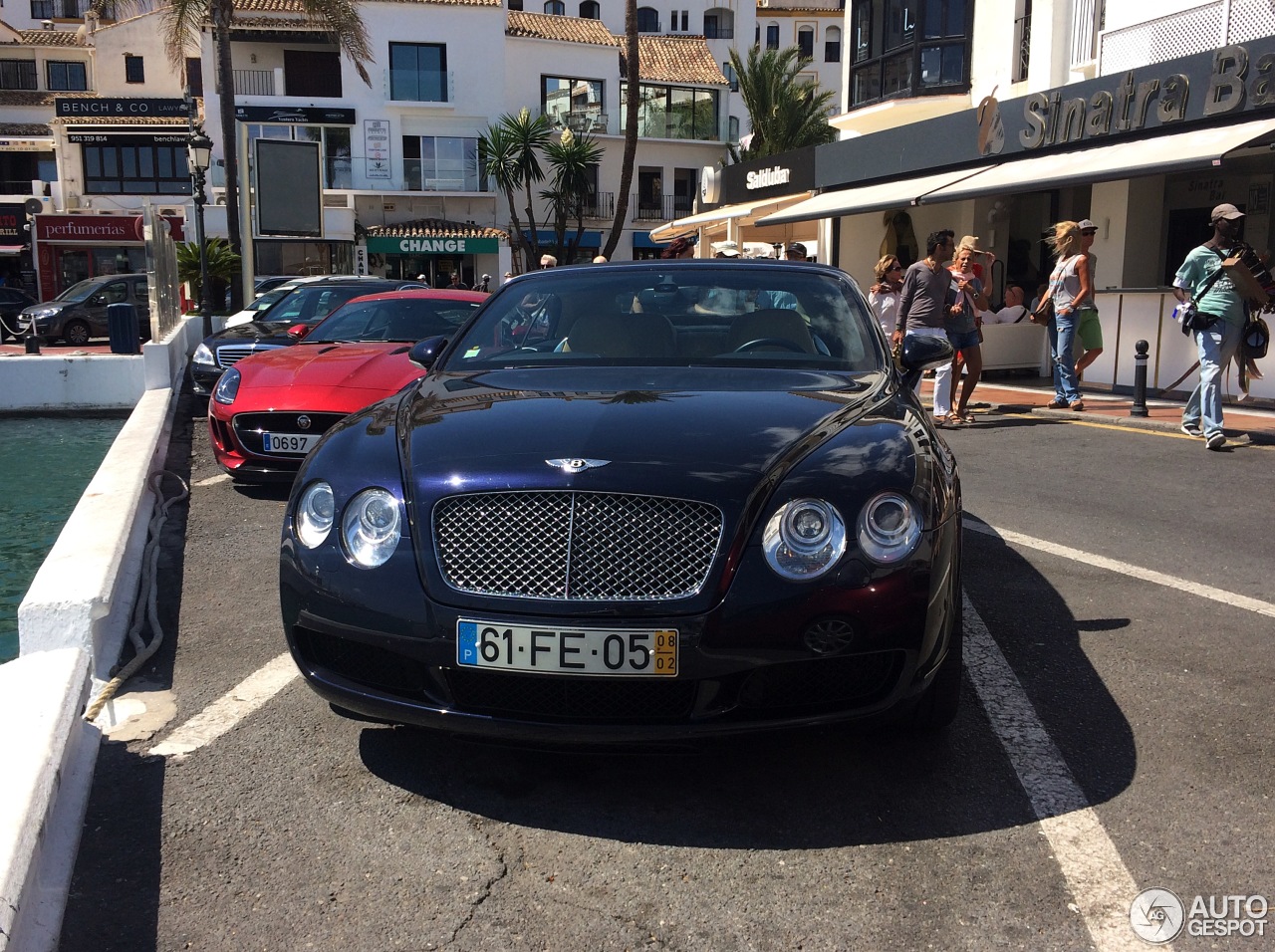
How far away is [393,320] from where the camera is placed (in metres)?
9.14

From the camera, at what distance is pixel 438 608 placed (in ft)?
9.37

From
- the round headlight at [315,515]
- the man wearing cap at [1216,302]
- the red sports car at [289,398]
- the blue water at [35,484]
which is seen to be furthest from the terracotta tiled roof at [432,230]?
the round headlight at [315,515]

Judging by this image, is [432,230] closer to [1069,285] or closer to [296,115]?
[296,115]

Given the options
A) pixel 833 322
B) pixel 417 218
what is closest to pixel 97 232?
pixel 417 218

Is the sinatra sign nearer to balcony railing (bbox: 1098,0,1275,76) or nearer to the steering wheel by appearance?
balcony railing (bbox: 1098,0,1275,76)

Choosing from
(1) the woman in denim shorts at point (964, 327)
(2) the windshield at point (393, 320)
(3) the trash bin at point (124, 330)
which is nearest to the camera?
(2) the windshield at point (393, 320)

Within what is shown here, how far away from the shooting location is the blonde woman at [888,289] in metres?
13.8

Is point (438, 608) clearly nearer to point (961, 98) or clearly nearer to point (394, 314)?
point (394, 314)

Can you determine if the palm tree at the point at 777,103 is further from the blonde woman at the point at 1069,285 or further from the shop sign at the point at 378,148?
the blonde woman at the point at 1069,285

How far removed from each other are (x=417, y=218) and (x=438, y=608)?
46.4 metres

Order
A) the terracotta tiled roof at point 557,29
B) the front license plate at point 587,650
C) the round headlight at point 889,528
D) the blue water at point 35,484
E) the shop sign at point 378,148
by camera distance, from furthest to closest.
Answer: the terracotta tiled roof at point 557,29 → the shop sign at point 378,148 → the blue water at point 35,484 → the round headlight at point 889,528 → the front license plate at point 587,650

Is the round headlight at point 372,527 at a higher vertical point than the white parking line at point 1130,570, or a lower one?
higher

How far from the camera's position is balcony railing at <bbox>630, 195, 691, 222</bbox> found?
5200cm

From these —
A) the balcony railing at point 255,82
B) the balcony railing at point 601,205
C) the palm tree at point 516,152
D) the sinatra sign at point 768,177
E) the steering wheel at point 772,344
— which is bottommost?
Answer: the steering wheel at point 772,344
